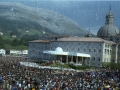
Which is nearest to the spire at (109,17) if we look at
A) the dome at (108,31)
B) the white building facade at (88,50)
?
the dome at (108,31)

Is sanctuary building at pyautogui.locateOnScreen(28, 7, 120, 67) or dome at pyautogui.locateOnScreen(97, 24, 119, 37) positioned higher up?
dome at pyautogui.locateOnScreen(97, 24, 119, 37)

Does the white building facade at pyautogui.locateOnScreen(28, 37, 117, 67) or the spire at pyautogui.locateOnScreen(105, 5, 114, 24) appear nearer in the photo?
the white building facade at pyautogui.locateOnScreen(28, 37, 117, 67)

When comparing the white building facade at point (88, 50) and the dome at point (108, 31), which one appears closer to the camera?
the white building facade at point (88, 50)

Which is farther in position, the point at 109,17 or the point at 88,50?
the point at 109,17

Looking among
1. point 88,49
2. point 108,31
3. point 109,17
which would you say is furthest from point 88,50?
point 109,17

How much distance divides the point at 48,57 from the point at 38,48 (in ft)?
27.1

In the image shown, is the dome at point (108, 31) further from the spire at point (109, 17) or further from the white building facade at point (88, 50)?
the white building facade at point (88, 50)

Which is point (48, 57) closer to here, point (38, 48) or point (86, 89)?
point (38, 48)

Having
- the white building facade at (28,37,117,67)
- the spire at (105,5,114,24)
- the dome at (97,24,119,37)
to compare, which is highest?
the spire at (105,5,114,24)

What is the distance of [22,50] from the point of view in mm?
144500

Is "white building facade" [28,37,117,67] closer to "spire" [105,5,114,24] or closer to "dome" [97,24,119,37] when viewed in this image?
"dome" [97,24,119,37]

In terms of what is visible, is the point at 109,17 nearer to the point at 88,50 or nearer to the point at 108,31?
the point at 108,31

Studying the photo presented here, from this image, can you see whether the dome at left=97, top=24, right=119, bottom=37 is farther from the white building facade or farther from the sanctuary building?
the white building facade

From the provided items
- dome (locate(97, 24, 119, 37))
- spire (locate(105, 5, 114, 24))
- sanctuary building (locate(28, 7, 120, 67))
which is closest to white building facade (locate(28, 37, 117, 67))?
sanctuary building (locate(28, 7, 120, 67))
